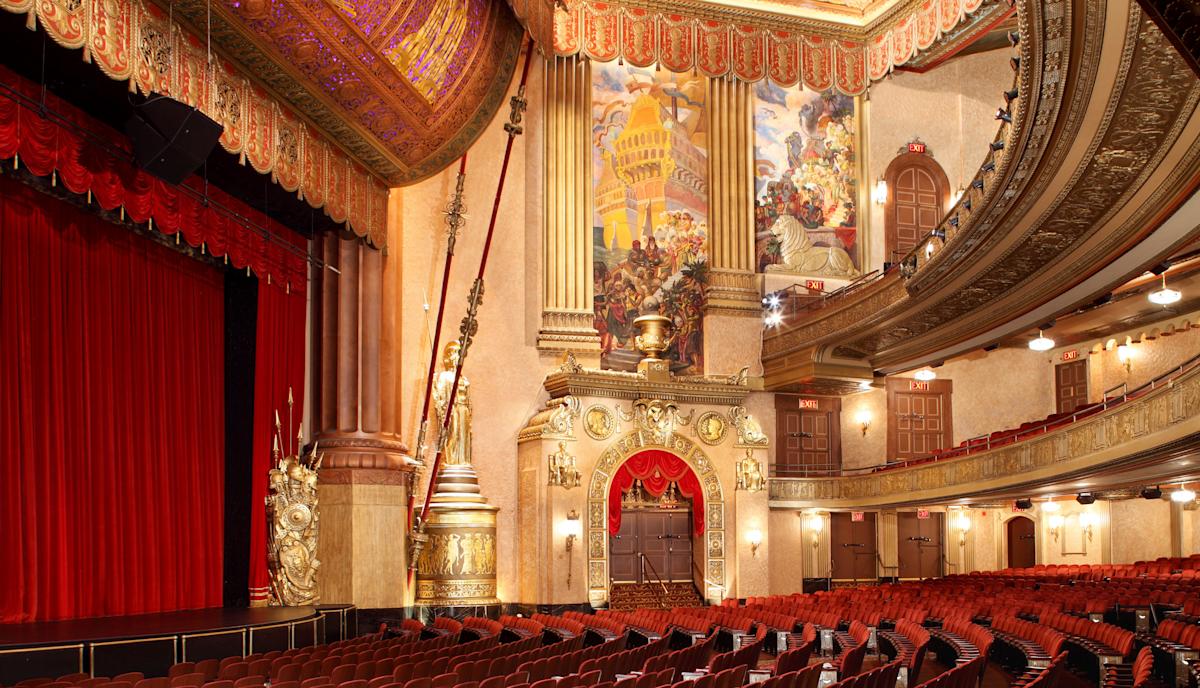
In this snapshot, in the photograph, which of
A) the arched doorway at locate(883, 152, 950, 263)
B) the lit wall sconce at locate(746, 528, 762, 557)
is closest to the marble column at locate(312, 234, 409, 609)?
the lit wall sconce at locate(746, 528, 762, 557)

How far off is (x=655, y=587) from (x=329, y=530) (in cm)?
800

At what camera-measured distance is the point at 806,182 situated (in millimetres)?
25969

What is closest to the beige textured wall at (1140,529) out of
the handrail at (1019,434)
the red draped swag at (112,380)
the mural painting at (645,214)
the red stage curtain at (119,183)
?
the handrail at (1019,434)

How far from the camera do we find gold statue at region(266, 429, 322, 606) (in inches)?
623

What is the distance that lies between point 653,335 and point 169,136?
513 inches

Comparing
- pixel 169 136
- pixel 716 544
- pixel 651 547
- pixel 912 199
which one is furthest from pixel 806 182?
pixel 169 136

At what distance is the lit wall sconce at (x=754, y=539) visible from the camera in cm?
2302

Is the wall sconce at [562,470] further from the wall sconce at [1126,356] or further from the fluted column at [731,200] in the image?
the wall sconce at [1126,356]

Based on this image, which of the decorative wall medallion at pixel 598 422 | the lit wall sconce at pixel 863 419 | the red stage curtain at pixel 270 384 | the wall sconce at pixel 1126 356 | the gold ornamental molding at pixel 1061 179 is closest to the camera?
the gold ornamental molding at pixel 1061 179

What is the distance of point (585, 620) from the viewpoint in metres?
15.5

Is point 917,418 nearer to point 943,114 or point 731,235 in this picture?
point 731,235

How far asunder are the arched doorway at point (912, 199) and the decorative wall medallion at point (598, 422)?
8087mm

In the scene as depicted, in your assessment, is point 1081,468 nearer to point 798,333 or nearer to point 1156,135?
point 1156,135

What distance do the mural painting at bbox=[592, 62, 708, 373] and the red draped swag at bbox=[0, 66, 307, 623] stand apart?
9.48 meters
